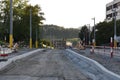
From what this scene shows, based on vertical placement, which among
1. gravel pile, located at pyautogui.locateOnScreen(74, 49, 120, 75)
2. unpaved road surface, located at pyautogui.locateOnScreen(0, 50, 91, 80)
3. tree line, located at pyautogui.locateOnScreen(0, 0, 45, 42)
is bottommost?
unpaved road surface, located at pyautogui.locateOnScreen(0, 50, 91, 80)

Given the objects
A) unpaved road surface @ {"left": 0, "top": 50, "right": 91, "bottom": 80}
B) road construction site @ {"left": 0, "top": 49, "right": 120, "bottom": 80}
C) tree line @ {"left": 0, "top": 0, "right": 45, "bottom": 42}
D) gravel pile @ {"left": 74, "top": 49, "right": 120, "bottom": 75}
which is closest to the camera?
road construction site @ {"left": 0, "top": 49, "right": 120, "bottom": 80}

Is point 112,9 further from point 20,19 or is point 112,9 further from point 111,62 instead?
point 111,62

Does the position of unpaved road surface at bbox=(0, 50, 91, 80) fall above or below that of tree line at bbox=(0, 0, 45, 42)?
below

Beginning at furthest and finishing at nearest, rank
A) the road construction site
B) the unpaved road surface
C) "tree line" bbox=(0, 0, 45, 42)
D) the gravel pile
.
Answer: "tree line" bbox=(0, 0, 45, 42), the gravel pile, the unpaved road surface, the road construction site

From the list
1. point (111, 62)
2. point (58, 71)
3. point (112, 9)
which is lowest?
point (58, 71)

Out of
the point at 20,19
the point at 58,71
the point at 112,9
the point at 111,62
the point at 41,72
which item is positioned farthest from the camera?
the point at 112,9

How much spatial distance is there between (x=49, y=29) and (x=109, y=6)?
41.8m

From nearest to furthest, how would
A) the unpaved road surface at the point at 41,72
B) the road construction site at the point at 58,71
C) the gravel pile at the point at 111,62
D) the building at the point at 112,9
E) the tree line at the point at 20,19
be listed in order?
the road construction site at the point at 58,71 → the unpaved road surface at the point at 41,72 → the gravel pile at the point at 111,62 → the tree line at the point at 20,19 → the building at the point at 112,9

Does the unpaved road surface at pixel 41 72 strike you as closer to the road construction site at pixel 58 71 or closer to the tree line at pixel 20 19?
the road construction site at pixel 58 71

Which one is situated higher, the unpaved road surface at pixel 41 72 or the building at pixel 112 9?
the building at pixel 112 9

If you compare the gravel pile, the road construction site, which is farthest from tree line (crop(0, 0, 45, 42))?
the road construction site

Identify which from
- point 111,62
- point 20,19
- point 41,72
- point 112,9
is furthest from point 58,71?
point 112,9

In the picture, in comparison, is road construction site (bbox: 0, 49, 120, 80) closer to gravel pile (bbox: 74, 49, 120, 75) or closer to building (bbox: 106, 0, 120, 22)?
gravel pile (bbox: 74, 49, 120, 75)

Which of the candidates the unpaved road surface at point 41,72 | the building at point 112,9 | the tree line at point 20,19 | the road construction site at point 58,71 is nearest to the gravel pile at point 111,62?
the road construction site at point 58,71
